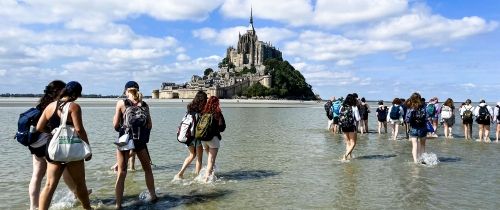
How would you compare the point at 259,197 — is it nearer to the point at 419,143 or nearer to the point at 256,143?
the point at 419,143

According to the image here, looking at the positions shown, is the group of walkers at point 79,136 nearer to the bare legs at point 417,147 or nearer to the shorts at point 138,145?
the shorts at point 138,145

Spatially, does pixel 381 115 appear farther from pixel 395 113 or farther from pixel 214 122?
pixel 214 122

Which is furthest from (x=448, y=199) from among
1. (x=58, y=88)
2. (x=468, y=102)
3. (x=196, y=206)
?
(x=468, y=102)

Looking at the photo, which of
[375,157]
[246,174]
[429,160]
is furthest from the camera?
[375,157]

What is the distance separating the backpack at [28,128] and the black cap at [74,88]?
66 centimetres

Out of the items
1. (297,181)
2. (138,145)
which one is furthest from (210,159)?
(138,145)

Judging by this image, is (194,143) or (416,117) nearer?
(194,143)

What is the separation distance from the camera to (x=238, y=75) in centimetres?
18375

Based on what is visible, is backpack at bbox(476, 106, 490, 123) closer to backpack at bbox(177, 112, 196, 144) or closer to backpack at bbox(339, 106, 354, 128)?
backpack at bbox(339, 106, 354, 128)

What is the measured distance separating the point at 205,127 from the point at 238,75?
17539cm

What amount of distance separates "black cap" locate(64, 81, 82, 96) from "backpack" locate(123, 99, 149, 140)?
971mm

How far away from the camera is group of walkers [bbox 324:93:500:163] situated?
12031 millimetres

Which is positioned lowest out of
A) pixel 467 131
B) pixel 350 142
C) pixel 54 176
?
pixel 467 131

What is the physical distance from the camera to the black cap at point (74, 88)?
20.0 feet
